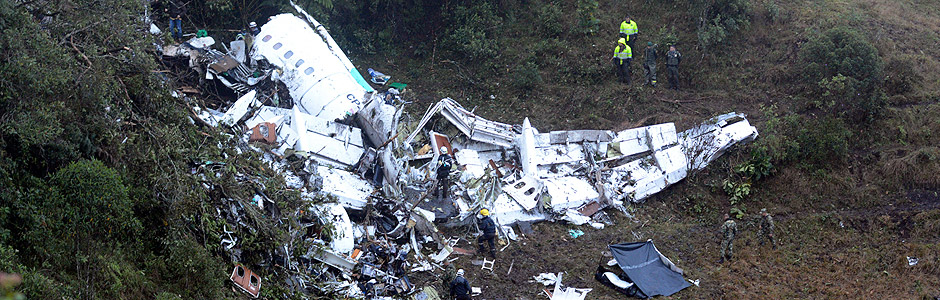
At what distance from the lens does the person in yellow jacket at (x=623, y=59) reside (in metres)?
16.0

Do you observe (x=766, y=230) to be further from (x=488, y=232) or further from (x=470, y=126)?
(x=470, y=126)

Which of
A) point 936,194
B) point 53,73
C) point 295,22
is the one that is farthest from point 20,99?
point 936,194

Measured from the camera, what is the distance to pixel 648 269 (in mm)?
10898

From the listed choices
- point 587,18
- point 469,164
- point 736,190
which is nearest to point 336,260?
point 469,164

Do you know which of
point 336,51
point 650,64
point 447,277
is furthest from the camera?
point 650,64

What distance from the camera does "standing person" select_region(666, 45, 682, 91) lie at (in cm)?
1584

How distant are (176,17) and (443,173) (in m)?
8.00

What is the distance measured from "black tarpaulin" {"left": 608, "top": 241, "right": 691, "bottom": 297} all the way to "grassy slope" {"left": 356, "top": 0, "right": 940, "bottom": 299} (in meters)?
0.26

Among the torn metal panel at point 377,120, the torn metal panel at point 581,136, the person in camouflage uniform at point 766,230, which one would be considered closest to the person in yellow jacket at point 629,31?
the torn metal panel at point 581,136

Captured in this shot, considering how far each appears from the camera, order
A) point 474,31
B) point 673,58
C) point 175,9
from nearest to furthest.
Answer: point 673,58 → point 175,9 → point 474,31

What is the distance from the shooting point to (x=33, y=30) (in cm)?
898

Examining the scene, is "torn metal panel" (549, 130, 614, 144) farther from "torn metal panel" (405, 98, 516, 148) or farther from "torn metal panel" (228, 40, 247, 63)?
"torn metal panel" (228, 40, 247, 63)

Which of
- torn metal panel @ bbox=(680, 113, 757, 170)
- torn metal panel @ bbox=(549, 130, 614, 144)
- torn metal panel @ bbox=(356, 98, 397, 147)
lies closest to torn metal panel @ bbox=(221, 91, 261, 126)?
torn metal panel @ bbox=(356, 98, 397, 147)

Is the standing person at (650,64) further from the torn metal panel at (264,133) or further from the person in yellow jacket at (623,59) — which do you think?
the torn metal panel at (264,133)
